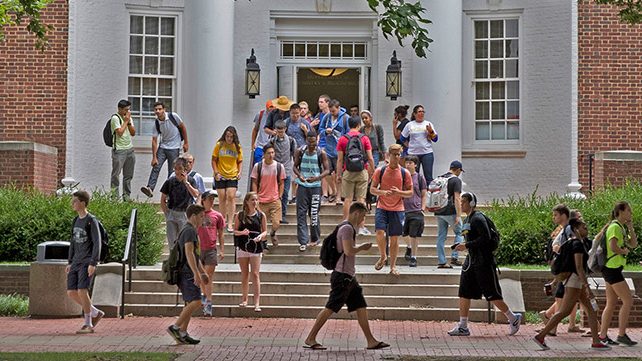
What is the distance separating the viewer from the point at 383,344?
13.7 meters

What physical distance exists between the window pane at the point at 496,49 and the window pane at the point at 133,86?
7.39m

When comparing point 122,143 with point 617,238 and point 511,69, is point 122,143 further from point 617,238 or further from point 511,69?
point 617,238

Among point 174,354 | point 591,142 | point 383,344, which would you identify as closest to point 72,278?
point 174,354

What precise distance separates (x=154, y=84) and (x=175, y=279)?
11.5 meters

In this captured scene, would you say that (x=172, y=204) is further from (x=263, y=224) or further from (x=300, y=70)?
(x=300, y=70)

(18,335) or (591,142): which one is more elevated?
(591,142)

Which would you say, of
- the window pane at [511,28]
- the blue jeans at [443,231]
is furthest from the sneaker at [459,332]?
the window pane at [511,28]

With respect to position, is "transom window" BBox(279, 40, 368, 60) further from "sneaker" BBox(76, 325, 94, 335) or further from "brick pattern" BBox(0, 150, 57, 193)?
"sneaker" BBox(76, 325, 94, 335)

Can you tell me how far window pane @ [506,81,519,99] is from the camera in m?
25.1

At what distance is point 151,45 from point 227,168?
571 cm

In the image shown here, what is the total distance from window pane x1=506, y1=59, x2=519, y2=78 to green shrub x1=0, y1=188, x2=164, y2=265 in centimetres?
904

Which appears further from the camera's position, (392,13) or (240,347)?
(240,347)

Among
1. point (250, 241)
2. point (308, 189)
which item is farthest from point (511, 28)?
point (250, 241)

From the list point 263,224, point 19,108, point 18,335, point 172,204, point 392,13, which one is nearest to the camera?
point 392,13
